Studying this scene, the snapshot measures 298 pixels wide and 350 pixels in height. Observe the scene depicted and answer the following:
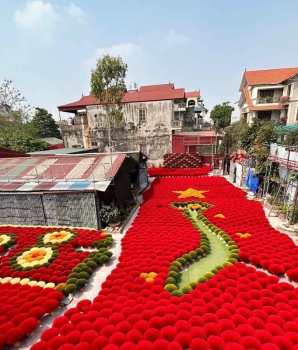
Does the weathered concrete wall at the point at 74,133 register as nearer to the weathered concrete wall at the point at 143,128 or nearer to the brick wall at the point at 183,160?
→ the weathered concrete wall at the point at 143,128

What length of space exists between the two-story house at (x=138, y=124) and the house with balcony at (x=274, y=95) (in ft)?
36.1

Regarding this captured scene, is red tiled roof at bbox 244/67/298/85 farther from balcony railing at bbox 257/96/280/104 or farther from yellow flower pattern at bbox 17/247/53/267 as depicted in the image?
yellow flower pattern at bbox 17/247/53/267

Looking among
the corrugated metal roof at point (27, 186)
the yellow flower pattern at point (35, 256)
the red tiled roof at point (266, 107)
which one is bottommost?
the yellow flower pattern at point (35, 256)

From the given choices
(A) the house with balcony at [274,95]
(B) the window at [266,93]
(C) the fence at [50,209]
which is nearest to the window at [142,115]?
(A) the house with balcony at [274,95]

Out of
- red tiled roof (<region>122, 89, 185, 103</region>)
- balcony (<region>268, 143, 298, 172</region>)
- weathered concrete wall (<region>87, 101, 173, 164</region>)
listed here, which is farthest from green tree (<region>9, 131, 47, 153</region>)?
balcony (<region>268, 143, 298, 172</region>)

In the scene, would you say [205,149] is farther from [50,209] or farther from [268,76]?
[50,209]

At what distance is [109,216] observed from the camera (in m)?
14.0

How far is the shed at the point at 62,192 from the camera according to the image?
1411 centimetres

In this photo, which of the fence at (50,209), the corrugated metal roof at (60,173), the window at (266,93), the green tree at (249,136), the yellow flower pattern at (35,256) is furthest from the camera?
the window at (266,93)

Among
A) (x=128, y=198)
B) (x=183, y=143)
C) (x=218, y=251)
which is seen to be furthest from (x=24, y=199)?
(x=183, y=143)

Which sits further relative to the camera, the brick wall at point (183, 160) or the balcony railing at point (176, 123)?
the balcony railing at point (176, 123)

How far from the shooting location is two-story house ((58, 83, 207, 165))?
3434 cm

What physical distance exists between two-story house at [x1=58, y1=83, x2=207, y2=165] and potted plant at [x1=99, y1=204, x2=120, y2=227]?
21.0 metres

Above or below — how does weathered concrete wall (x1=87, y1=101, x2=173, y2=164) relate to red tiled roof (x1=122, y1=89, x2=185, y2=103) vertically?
below
